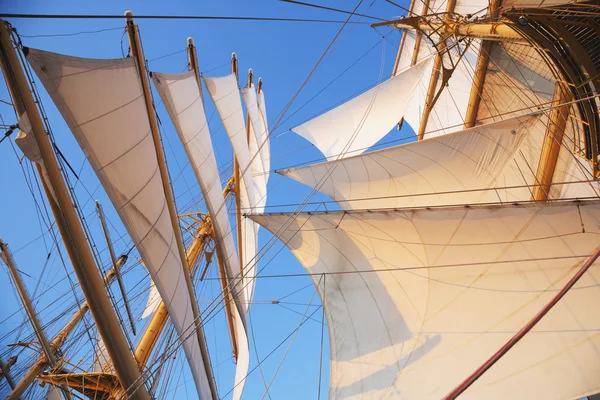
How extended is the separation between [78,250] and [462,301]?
5650 millimetres

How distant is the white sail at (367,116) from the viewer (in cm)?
1363

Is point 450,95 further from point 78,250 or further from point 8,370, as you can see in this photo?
point 8,370

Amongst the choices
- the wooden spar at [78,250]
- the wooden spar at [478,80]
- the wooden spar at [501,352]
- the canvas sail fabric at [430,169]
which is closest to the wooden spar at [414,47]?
the wooden spar at [478,80]

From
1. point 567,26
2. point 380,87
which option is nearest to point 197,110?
point 380,87

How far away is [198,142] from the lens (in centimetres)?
992

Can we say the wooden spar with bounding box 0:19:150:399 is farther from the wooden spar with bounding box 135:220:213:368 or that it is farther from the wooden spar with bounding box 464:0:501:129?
the wooden spar with bounding box 464:0:501:129

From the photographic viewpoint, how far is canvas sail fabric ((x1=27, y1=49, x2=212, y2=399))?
4.56 metres

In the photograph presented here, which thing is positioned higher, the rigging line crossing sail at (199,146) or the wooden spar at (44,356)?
the rigging line crossing sail at (199,146)

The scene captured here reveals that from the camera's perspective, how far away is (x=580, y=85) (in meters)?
6.35

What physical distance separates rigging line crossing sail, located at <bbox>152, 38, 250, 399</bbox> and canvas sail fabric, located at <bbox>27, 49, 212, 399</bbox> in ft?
7.58

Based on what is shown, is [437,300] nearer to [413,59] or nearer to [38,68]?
[38,68]

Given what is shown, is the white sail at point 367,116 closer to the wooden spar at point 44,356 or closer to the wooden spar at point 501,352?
the wooden spar at point 44,356

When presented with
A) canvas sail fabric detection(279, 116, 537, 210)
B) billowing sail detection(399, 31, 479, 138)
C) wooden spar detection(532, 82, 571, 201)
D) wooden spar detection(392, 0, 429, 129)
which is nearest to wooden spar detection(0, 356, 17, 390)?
canvas sail fabric detection(279, 116, 537, 210)

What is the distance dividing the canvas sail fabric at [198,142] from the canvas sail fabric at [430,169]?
8.56ft
